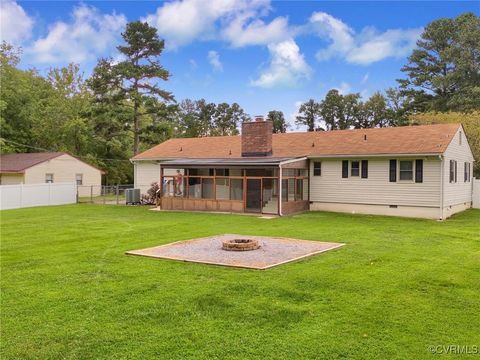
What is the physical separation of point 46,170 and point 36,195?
6529 millimetres

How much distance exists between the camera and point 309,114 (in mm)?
55219

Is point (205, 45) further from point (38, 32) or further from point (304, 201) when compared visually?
point (304, 201)

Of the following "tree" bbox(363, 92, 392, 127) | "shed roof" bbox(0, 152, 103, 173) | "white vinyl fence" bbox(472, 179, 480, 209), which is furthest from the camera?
"tree" bbox(363, 92, 392, 127)

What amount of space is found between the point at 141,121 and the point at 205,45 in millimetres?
17717

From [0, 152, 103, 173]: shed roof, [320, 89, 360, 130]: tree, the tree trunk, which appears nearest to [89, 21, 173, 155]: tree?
the tree trunk

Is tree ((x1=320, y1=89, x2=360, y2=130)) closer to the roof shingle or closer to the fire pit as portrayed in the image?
the roof shingle

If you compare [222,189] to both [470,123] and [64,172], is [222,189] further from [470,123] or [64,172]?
[470,123]

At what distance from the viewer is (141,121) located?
4112cm

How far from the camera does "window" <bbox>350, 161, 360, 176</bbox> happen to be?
19.4 metres

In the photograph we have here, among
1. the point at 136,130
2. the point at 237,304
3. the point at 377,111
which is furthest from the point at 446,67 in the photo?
the point at 237,304

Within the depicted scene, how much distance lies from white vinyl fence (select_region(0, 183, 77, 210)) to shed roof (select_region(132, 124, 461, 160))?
4.91 metres

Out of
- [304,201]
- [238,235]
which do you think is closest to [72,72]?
[304,201]

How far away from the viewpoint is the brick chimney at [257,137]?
2222cm

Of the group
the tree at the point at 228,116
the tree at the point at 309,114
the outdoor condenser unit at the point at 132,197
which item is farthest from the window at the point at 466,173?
the tree at the point at 228,116
